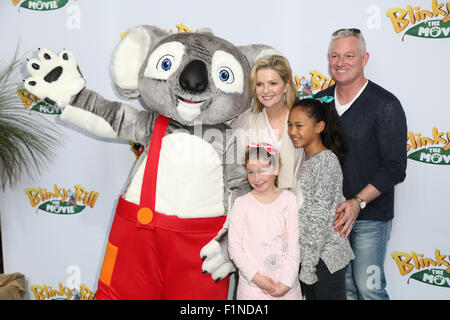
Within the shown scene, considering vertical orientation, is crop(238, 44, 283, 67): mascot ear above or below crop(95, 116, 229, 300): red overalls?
above

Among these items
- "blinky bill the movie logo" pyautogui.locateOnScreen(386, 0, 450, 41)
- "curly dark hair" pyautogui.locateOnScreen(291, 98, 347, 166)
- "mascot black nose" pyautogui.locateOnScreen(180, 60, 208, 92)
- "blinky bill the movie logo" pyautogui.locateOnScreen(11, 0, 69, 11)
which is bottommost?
"curly dark hair" pyautogui.locateOnScreen(291, 98, 347, 166)

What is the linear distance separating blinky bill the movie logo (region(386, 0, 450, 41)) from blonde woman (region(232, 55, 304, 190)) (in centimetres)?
84

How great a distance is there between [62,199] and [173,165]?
110 centimetres

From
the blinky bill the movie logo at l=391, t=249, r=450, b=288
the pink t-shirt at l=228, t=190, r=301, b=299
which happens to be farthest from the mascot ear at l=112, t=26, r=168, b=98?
the blinky bill the movie logo at l=391, t=249, r=450, b=288

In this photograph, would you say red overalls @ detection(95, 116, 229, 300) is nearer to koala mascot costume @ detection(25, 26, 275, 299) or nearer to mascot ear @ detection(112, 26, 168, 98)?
koala mascot costume @ detection(25, 26, 275, 299)

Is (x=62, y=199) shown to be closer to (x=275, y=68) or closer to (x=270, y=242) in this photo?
(x=270, y=242)

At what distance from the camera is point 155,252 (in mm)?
1840

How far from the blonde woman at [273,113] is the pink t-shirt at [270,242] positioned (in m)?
0.21

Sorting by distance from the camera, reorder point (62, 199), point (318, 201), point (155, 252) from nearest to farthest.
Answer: point (318, 201), point (155, 252), point (62, 199)

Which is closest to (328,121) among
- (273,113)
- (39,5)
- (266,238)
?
(273,113)

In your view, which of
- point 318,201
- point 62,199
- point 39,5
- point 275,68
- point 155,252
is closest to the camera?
point 318,201

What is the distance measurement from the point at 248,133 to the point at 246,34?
70cm

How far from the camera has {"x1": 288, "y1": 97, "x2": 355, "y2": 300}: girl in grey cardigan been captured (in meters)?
1.73
